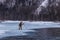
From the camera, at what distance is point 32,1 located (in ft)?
73.1

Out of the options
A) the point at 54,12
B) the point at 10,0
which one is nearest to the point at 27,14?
the point at 10,0

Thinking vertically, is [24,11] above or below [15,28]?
above

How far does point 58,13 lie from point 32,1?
165 inches

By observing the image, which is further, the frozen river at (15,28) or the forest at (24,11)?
the forest at (24,11)

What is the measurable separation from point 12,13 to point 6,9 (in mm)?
949

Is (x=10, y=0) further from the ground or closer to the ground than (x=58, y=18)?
further from the ground

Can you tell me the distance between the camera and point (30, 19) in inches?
909

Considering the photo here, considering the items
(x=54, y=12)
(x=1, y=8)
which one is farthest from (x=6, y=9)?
(x=54, y=12)

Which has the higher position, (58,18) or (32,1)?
(32,1)

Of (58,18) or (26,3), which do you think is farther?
(26,3)

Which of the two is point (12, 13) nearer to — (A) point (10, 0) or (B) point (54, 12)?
(A) point (10, 0)

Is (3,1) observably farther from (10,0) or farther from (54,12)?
(54,12)

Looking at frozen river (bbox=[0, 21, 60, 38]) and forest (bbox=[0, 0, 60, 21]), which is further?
forest (bbox=[0, 0, 60, 21])

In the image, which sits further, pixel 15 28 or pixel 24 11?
pixel 24 11
